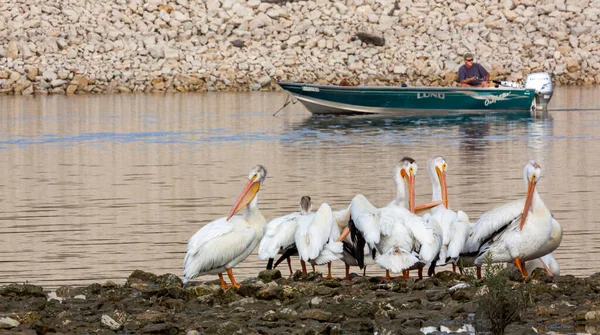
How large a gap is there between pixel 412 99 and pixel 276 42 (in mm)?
18396

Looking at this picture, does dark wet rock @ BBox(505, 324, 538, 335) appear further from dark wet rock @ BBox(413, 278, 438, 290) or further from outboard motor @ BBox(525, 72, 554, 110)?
outboard motor @ BBox(525, 72, 554, 110)

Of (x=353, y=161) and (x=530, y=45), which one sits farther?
(x=530, y=45)

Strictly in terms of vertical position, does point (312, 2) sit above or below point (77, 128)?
above

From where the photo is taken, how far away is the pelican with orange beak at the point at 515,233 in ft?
37.0

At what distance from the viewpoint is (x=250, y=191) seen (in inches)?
464

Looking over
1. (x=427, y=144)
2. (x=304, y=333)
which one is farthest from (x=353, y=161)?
(x=304, y=333)

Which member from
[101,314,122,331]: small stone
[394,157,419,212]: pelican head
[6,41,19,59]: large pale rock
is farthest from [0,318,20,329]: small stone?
[6,41,19,59]: large pale rock

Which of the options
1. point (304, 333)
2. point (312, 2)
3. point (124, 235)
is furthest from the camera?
point (312, 2)

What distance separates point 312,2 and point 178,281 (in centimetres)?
4505

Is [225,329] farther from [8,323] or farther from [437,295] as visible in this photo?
[437,295]

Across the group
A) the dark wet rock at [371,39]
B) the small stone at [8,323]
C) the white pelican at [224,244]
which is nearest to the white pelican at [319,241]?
the white pelican at [224,244]

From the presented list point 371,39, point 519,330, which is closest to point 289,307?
point 519,330

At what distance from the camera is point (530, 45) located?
172 feet

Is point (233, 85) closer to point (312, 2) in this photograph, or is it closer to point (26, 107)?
point (312, 2)
